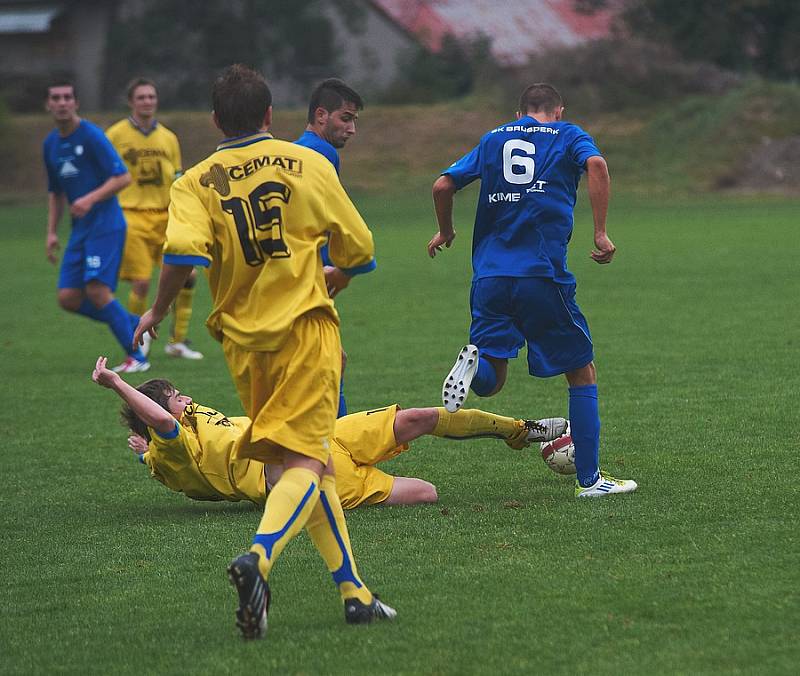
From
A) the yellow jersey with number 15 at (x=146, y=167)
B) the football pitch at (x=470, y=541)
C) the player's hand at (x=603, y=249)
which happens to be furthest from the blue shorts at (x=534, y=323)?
the yellow jersey with number 15 at (x=146, y=167)

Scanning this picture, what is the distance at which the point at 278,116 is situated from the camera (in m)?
38.3

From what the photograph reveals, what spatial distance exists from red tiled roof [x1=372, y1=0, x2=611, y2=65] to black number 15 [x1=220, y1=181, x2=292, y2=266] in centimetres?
3979

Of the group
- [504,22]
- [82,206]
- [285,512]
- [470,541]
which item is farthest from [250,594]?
[504,22]

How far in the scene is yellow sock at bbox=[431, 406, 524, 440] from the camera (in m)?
6.33

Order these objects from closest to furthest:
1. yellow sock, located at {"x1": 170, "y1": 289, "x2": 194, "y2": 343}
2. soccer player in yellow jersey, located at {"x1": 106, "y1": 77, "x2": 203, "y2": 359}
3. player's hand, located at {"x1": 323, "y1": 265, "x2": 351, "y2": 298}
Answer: player's hand, located at {"x1": 323, "y1": 265, "x2": 351, "y2": 298}, yellow sock, located at {"x1": 170, "y1": 289, "x2": 194, "y2": 343}, soccer player in yellow jersey, located at {"x1": 106, "y1": 77, "x2": 203, "y2": 359}

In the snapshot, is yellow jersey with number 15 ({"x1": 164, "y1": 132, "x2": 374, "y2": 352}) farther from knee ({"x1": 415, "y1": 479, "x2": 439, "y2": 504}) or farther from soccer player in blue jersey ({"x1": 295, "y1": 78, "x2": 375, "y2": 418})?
knee ({"x1": 415, "y1": 479, "x2": 439, "y2": 504})

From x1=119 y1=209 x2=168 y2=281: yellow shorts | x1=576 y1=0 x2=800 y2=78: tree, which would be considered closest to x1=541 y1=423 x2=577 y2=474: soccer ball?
x1=119 y1=209 x2=168 y2=281: yellow shorts

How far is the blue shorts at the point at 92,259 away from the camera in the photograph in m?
11.0

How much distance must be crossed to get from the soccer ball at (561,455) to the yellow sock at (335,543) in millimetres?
2120

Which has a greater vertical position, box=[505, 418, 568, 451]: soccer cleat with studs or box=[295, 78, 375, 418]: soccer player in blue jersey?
box=[295, 78, 375, 418]: soccer player in blue jersey

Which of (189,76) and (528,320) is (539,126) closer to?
(528,320)

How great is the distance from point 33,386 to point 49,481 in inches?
135

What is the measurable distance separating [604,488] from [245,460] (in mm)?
1629

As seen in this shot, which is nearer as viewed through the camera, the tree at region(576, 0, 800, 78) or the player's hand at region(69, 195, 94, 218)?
the player's hand at region(69, 195, 94, 218)
